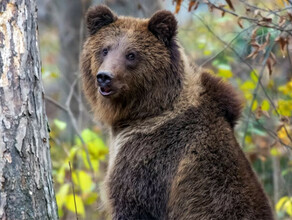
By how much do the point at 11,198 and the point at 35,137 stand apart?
0.46 meters

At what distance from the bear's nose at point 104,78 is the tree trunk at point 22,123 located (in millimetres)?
760

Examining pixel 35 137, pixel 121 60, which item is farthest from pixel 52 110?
pixel 35 137

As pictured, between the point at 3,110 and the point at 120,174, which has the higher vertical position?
the point at 3,110

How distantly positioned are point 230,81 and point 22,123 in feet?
14.2

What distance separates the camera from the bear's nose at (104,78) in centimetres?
474

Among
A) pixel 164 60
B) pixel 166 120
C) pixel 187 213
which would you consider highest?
pixel 164 60

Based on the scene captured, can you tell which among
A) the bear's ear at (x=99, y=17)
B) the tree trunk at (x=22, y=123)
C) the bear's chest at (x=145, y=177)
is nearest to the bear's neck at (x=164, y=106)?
→ the bear's chest at (x=145, y=177)

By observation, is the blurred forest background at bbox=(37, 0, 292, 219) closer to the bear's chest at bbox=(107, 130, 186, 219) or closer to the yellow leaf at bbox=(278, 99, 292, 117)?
the yellow leaf at bbox=(278, 99, 292, 117)

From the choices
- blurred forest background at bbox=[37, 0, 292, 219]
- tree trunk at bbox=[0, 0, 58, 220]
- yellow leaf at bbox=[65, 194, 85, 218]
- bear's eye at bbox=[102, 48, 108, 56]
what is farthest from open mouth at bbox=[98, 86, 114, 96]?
yellow leaf at bbox=[65, 194, 85, 218]

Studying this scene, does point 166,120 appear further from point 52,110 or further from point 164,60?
point 52,110

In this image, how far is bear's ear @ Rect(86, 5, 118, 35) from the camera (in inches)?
206

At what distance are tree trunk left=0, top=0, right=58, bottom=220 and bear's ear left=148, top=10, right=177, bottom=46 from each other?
132 cm

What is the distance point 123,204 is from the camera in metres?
4.65

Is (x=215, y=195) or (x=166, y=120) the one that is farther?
(x=166, y=120)
